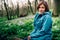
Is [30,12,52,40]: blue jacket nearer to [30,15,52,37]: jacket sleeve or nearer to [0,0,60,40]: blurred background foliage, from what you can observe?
[30,15,52,37]: jacket sleeve

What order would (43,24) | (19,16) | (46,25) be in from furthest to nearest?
1. (19,16)
2. (43,24)
3. (46,25)

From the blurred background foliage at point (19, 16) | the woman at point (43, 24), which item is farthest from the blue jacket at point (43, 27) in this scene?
the blurred background foliage at point (19, 16)

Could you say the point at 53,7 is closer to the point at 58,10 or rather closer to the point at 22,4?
the point at 58,10

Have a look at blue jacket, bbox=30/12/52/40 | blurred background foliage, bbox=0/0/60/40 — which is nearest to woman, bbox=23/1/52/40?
blue jacket, bbox=30/12/52/40

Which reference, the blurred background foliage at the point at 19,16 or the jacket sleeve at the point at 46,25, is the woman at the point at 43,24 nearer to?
the jacket sleeve at the point at 46,25

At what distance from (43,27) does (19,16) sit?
214cm

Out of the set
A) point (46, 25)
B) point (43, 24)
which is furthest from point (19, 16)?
point (46, 25)

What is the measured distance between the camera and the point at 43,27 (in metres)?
5.95

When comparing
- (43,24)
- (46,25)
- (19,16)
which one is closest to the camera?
(46,25)

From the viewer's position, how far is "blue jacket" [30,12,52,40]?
593cm

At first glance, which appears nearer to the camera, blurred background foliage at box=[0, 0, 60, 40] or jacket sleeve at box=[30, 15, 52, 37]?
jacket sleeve at box=[30, 15, 52, 37]

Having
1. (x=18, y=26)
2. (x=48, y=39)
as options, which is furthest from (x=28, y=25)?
(x=48, y=39)

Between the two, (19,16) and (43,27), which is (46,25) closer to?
(43,27)

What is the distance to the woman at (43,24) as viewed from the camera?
5939mm
